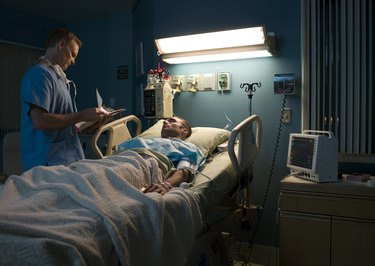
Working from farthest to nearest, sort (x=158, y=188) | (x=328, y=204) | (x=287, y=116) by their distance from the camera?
(x=287, y=116), (x=328, y=204), (x=158, y=188)

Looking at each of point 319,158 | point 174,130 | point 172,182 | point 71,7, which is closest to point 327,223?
point 319,158

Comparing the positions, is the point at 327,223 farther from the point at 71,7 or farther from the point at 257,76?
the point at 71,7

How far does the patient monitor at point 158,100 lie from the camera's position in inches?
107

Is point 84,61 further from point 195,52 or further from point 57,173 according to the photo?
point 57,173

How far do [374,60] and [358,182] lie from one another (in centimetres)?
88

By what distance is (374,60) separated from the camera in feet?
7.50

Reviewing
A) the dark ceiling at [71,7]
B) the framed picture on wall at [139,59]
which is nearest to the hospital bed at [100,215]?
the framed picture on wall at [139,59]

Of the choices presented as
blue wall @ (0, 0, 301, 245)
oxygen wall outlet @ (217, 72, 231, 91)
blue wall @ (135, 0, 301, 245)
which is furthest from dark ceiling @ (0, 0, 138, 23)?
oxygen wall outlet @ (217, 72, 231, 91)

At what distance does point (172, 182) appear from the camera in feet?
5.79

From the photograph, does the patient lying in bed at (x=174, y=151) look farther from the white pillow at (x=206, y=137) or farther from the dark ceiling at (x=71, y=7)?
the dark ceiling at (x=71, y=7)

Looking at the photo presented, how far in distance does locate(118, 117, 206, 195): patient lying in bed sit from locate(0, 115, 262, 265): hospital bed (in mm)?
93

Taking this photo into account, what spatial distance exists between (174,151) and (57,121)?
2.29 ft

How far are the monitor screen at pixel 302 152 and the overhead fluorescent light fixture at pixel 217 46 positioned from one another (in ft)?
2.38

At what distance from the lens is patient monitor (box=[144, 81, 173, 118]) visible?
8.88 ft
